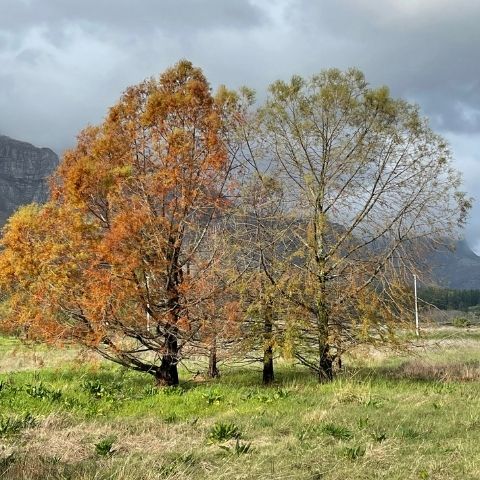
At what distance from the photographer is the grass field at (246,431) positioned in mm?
6625

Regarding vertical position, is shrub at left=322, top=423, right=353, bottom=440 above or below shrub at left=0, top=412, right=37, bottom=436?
above

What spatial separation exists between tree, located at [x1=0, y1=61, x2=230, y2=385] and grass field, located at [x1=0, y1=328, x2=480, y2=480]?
5.88ft

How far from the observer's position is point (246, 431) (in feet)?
30.3

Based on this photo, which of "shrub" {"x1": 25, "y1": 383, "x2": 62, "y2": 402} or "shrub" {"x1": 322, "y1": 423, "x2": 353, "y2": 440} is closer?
"shrub" {"x1": 322, "y1": 423, "x2": 353, "y2": 440}

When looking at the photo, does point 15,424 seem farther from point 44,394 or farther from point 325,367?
Answer: point 325,367

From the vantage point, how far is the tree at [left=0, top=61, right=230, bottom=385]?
15.5m

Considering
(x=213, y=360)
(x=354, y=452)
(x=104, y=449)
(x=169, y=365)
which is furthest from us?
(x=213, y=360)

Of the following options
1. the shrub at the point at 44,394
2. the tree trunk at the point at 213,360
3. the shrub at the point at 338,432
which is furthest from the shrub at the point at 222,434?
the tree trunk at the point at 213,360

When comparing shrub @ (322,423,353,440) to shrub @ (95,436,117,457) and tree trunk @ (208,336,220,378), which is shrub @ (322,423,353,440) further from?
tree trunk @ (208,336,220,378)

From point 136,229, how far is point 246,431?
7.74m

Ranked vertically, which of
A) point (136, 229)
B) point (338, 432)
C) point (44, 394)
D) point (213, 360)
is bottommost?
point (44, 394)

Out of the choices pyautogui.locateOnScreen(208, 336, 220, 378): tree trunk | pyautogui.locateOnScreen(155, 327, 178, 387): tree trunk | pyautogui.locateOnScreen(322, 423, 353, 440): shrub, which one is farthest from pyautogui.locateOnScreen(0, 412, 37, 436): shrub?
pyautogui.locateOnScreen(208, 336, 220, 378): tree trunk

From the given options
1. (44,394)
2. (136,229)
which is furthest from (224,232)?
(44,394)

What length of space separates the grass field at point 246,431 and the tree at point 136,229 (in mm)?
1792
